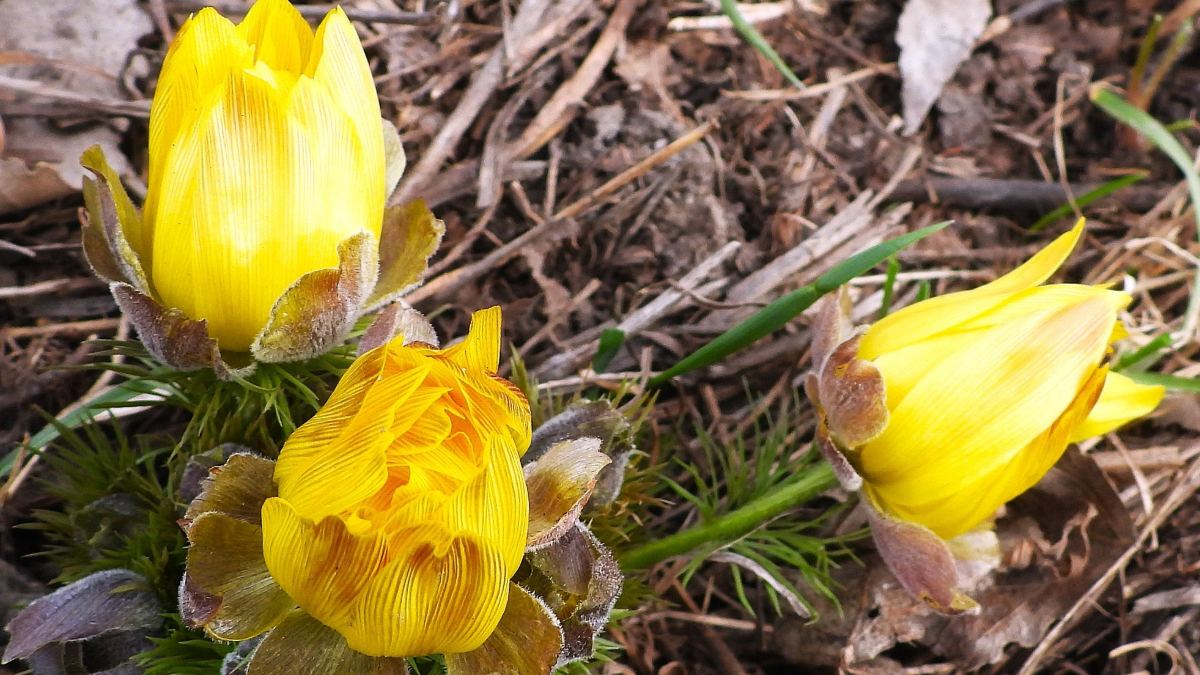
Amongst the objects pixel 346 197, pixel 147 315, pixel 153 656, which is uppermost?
pixel 346 197

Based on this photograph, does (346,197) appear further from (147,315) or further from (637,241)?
→ (637,241)

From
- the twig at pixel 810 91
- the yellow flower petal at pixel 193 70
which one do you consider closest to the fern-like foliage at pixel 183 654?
the yellow flower petal at pixel 193 70

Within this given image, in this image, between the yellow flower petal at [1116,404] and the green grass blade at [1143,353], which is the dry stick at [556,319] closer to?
the yellow flower petal at [1116,404]

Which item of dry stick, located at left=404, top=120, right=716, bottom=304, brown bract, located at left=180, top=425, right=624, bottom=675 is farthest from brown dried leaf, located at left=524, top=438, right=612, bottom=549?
dry stick, located at left=404, top=120, right=716, bottom=304

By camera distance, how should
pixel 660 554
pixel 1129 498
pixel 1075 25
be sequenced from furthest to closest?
pixel 1075 25, pixel 1129 498, pixel 660 554

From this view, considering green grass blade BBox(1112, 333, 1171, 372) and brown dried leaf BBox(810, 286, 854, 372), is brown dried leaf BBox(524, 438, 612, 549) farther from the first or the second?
green grass blade BBox(1112, 333, 1171, 372)

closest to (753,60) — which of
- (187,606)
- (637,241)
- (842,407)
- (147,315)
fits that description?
(637,241)
